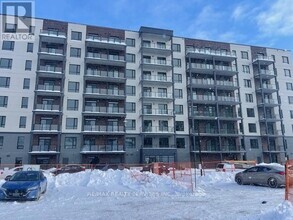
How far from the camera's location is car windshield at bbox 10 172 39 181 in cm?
1345

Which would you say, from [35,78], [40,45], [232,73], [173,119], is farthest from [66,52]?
[232,73]

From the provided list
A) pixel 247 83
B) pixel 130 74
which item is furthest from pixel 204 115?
pixel 130 74

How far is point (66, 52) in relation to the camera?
133 ft

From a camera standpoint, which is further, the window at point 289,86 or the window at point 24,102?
the window at point 289,86

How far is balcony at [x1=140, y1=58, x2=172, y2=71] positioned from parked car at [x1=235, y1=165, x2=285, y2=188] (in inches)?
1119

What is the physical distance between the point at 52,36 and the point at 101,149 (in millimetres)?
19106

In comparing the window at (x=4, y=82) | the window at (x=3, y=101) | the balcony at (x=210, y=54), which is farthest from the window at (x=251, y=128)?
the window at (x=4, y=82)

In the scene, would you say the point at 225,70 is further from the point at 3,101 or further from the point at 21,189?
the point at 21,189

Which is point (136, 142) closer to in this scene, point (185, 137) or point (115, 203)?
point (185, 137)

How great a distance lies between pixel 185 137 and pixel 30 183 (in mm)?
32828

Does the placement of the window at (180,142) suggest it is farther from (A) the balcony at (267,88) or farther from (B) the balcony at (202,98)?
(A) the balcony at (267,88)

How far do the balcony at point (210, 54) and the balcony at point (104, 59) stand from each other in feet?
41.8

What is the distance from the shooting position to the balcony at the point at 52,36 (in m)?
39.3

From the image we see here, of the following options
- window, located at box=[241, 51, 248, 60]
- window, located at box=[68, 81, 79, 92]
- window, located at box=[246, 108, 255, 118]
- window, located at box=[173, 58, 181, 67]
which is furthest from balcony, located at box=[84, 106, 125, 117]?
window, located at box=[241, 51, 248, 60]
